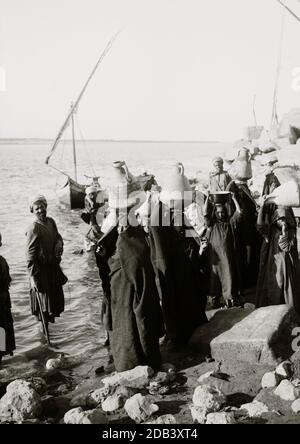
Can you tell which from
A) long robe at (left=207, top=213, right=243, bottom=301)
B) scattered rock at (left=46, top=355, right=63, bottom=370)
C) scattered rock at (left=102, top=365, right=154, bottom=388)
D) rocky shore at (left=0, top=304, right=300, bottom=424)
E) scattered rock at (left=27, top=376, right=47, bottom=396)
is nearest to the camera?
rocky shore at (left=0, top=304, right=300, bottom=424)

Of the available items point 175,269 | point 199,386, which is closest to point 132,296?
point 175,269

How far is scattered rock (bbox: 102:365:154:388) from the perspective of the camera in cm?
478

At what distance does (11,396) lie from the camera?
430 cm

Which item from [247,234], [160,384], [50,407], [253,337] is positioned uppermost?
[247,234]

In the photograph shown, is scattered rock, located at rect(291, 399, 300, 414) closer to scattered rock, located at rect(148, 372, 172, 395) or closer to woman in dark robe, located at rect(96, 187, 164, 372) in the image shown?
scattered rock, located at rect(148, 372, 172, 395)

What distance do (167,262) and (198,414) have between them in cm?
186

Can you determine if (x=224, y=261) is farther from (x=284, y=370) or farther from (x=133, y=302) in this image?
(x=284, y=370)

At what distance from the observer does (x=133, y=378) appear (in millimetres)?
4832

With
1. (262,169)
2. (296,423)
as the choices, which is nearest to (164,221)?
(296,423)

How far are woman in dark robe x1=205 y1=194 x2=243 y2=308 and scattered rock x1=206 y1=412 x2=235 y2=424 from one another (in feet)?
9.16

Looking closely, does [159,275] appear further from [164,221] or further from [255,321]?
[255,321]

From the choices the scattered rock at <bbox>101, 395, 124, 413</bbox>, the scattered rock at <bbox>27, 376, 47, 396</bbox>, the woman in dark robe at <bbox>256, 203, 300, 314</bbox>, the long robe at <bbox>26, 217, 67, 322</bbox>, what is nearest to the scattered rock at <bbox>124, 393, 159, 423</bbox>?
the scattered rock at <bbox>101, 395, 124, 413</bbox>

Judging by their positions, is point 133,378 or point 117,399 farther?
point 133,378
